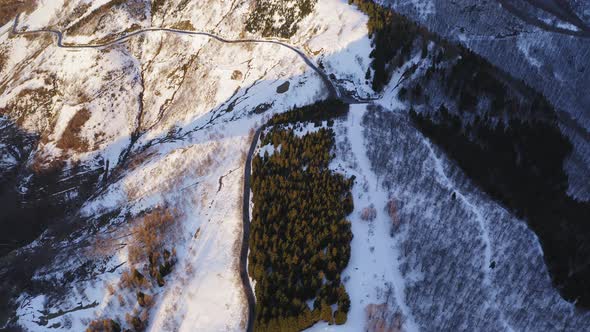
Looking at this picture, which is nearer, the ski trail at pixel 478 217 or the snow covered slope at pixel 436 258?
the snow covered slope at pixel 436 258

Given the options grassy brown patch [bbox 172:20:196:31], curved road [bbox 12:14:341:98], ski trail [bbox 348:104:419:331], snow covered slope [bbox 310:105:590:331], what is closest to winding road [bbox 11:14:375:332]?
curved road [bbox 12:14:341:98]

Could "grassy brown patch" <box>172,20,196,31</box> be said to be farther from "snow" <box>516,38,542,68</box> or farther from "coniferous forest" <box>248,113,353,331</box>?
"snow" <box>516,38,542,68</box>

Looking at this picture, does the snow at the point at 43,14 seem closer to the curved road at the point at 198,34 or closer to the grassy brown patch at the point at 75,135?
the curved road at the point at 198,34

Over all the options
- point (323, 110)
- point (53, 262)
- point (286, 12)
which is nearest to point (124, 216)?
point (53, 262)

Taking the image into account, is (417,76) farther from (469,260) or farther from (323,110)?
(469,260)

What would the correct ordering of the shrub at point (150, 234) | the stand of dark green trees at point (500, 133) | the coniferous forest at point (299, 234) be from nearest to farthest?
the coniferous forest at point (299, 234)
the stand of dark green trees at point (500, 133)
the shrub at point (150, 234)

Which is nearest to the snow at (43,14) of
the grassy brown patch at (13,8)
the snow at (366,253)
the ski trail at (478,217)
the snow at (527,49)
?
the grassy brown patch at (13,8)

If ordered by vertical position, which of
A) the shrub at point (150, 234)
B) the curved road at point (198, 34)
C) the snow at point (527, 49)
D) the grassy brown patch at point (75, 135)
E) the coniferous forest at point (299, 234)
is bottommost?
the shrub at point (150, 234)
